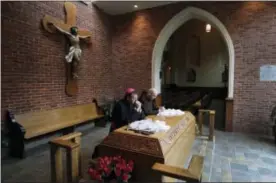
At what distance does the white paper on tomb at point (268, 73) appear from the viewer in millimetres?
4594

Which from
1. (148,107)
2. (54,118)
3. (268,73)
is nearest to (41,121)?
(54,118)

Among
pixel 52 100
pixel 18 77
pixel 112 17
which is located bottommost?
pixel 52 100

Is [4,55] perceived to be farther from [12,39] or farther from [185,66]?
[185,66]

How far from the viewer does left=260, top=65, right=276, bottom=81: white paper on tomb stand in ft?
15.1

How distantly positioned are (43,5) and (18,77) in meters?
1.52

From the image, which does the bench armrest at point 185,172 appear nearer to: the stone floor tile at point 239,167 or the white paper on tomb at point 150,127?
the white paper on tomb at point 150,127

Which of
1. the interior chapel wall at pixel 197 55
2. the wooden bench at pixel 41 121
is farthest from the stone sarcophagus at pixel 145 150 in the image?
the interior chapel wall at pixel 197 55

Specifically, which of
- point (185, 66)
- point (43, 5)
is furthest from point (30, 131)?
point (185, 66)

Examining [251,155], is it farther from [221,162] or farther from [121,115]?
[121,115]

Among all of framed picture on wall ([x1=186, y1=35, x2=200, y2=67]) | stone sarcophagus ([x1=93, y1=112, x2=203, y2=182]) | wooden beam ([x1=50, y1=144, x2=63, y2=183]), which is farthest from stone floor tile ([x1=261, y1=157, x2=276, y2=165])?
framed picture on wall ([x1=186, y1=35, x2=200, y2=67])

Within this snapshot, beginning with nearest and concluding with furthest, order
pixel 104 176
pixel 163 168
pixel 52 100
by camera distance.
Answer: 1. pixel 163 168
2. pixel 104 176
3. pixel 52 100

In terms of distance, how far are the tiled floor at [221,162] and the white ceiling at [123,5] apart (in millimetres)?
3526

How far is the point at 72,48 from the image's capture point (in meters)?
4.40

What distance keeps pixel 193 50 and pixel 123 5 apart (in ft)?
20.9
